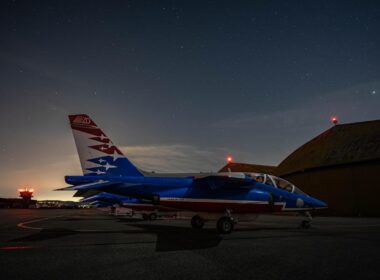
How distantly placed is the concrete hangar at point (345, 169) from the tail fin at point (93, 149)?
1193 inches

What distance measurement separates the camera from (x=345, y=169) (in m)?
37.0

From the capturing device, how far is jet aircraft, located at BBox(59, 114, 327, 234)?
542 inches

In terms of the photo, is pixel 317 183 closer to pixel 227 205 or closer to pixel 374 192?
pixel 374 192

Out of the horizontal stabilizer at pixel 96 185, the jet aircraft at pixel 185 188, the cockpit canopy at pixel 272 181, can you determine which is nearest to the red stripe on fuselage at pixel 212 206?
the jet aircraft at pixel 185 188

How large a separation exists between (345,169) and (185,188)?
2927cm

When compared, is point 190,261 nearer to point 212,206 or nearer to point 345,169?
point 212,206

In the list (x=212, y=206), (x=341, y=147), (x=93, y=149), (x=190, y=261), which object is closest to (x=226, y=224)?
(x=212, y=206)

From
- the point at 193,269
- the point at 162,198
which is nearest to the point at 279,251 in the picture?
the point at 193,269

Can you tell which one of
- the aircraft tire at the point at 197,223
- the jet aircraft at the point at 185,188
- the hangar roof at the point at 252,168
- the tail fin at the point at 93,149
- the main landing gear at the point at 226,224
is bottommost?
the aircraft tire at the point at 197,223

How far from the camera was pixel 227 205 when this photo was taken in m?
14.2

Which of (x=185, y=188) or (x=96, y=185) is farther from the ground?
(x=96, y=185)

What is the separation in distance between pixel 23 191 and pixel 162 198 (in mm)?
111499

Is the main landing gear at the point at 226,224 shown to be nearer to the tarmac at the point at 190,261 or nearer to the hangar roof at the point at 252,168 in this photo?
the tarmac at the point at 190,261

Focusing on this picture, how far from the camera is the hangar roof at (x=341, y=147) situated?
1411 inches
